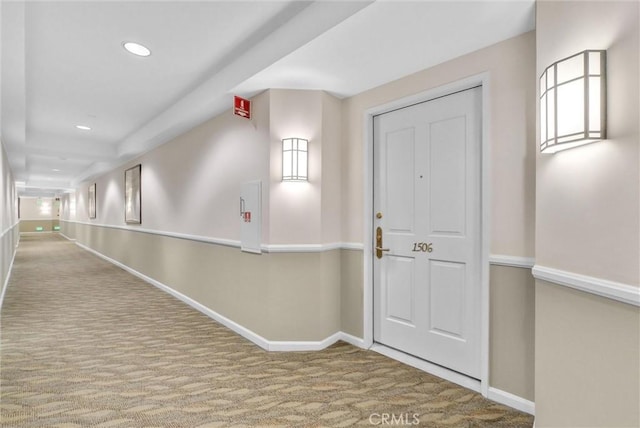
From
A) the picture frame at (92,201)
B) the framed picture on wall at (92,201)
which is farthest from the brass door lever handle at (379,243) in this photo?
the framed picture on wall at (92,201)

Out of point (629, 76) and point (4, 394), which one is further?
point (4, 394)

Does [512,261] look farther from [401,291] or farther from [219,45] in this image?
[219,45]

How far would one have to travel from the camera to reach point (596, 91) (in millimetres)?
1408

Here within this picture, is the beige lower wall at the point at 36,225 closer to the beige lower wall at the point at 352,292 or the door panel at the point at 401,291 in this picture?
the beige lower wall at the point at 352,292

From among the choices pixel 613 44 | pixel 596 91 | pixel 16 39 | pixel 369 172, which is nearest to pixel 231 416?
pixel 369 172

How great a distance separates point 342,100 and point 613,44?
230 centimetres

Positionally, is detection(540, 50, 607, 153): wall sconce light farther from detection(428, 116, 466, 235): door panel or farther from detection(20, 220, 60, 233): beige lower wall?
detection(20, 220, 60, 233): beige lower wall

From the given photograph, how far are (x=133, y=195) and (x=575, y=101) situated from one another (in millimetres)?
7484

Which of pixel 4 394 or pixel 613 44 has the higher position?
pixel 613 44

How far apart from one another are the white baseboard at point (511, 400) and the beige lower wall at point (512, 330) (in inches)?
1.0

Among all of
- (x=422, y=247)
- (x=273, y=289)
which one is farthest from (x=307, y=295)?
(x=422, y=247)

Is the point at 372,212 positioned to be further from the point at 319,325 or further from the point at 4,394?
the point at 4,394

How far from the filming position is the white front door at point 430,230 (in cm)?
253

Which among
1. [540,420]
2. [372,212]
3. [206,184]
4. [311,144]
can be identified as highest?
[311,144]
